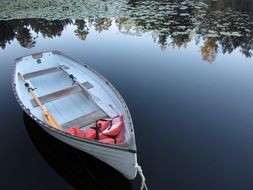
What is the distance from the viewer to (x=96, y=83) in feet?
30.8

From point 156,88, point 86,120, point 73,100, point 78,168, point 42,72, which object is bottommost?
point 78,168

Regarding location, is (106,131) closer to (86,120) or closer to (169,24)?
(86,120)

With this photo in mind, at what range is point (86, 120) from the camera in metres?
7.64

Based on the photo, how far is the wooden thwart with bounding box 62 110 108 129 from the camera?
7.51 meters

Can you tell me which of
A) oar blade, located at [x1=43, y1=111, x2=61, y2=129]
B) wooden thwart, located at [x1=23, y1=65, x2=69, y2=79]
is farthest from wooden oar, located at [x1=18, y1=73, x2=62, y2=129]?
wooden thwart, located at [x1=23, y1=65, x2=69, y2=79]

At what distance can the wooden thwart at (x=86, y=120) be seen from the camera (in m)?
7.51

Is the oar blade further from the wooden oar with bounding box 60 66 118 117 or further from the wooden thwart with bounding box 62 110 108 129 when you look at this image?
the wooden oar with bounding box 60 66 118 117

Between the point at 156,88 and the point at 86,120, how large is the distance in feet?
12.6

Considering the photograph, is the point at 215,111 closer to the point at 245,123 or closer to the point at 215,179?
the point at 245,123

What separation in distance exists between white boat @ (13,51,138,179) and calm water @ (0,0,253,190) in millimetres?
740

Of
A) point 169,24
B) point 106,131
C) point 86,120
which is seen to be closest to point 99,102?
point 86,120

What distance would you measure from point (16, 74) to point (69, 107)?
101 inches

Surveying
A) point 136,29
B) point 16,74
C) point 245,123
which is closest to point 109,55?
point 136,29

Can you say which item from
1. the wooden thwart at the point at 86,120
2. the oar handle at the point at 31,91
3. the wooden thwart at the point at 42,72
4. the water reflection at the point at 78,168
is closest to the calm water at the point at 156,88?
the water reflection at the point at 78,168
